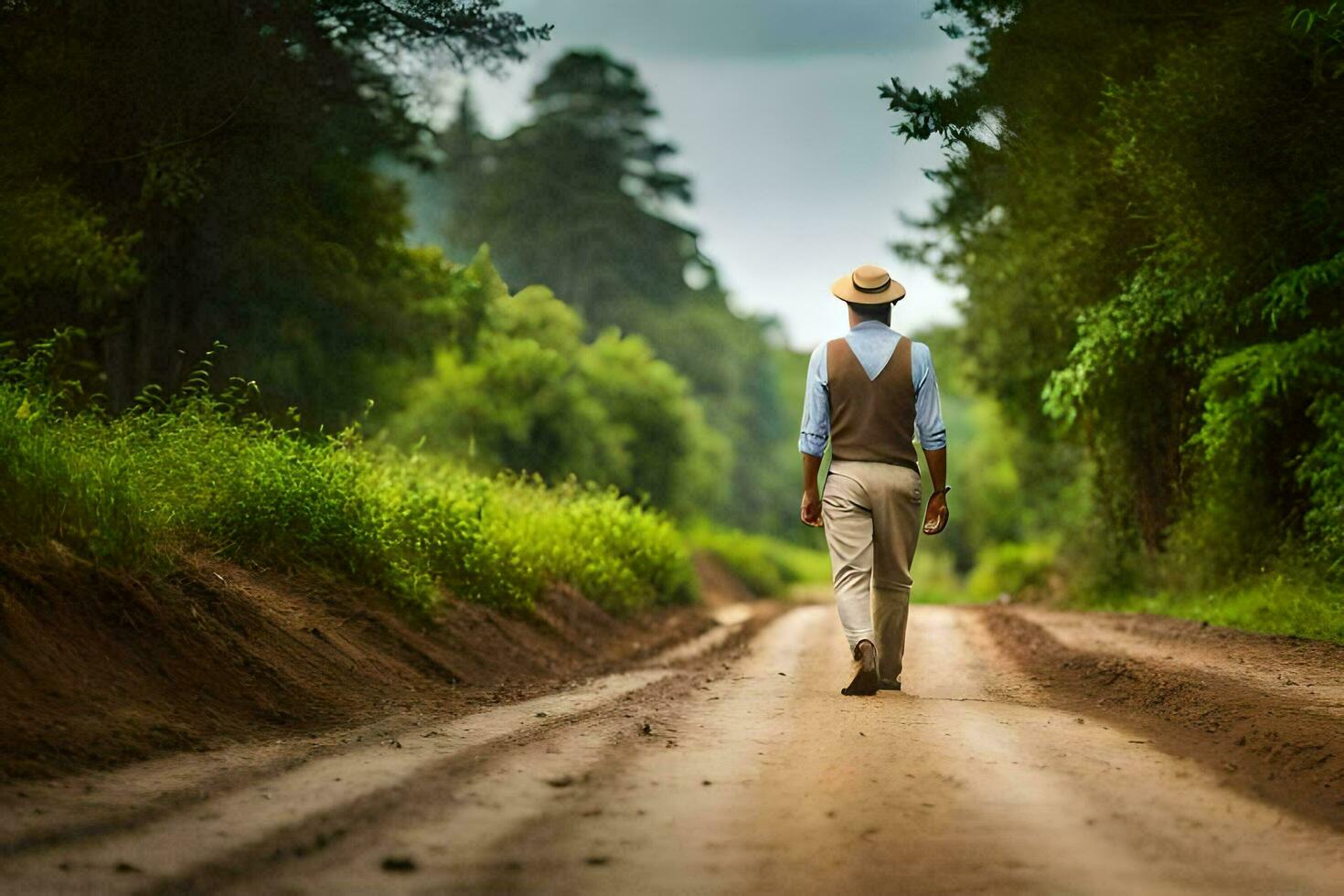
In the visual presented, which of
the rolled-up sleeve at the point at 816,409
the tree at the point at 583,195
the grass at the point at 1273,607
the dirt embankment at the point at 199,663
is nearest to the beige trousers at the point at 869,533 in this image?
the rolled-up sleeve at the point at 816,409

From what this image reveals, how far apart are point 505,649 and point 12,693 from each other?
5.81 meters

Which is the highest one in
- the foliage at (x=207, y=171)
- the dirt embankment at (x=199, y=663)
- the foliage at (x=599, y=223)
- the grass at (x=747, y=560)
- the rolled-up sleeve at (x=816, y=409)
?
the foliage at (x=599, y=223)

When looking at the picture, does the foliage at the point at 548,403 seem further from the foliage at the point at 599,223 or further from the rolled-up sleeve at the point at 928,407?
the rolled-up sleeve at the point at 928,407

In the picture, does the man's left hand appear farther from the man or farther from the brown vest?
the brown vest

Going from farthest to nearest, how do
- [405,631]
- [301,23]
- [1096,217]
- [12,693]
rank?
1. [1096,217]
2. [301,23]
3. [405,631]
4. [12,693]

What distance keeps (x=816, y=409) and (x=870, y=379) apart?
39cm

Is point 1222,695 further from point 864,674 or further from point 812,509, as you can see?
point 812,509

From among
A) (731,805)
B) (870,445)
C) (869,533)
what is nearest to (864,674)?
(869,533)

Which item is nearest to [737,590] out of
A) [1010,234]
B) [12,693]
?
[1010,234]

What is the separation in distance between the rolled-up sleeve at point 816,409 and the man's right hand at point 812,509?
26cm

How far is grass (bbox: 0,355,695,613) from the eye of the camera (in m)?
7.54

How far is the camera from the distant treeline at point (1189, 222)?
38.6 feet

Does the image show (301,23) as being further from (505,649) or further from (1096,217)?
(1096,217)

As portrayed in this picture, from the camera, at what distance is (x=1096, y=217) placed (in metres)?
15.7
